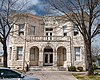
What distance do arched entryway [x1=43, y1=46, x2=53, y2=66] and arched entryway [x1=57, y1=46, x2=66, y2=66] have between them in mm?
1434

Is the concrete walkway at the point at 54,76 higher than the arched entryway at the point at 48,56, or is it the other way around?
the arched entryway at the point at 48,56

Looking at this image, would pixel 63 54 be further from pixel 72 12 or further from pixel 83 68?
pixel 72 12

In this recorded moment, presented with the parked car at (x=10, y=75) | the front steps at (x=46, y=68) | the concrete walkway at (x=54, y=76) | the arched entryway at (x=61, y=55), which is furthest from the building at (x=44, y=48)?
the parked car at (x=10, y=75)

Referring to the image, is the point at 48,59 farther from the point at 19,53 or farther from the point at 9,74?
the point at 9,74

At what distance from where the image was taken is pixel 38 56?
3712 centimetres

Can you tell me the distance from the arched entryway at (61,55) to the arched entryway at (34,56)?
3991 millimetres

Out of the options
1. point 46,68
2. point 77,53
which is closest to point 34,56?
point 46,68

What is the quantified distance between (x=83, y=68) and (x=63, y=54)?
462 centimetres

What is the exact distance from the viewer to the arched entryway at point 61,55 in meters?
36.8

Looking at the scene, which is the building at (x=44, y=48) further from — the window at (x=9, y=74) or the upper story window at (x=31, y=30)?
the window at (x=9, y=74)

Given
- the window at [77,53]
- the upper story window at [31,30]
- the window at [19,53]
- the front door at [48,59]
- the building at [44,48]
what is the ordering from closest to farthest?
the building at [44,48]
the window at [77,53]
the window at [19,53]
the front door at [48,59]
the upper story window at [31,30]

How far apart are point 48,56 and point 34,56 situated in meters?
2.64

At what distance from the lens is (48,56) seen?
122 ft

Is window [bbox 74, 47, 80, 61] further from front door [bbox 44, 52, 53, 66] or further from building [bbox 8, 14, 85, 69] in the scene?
front door [bbox 44, 52, 53, 66]
